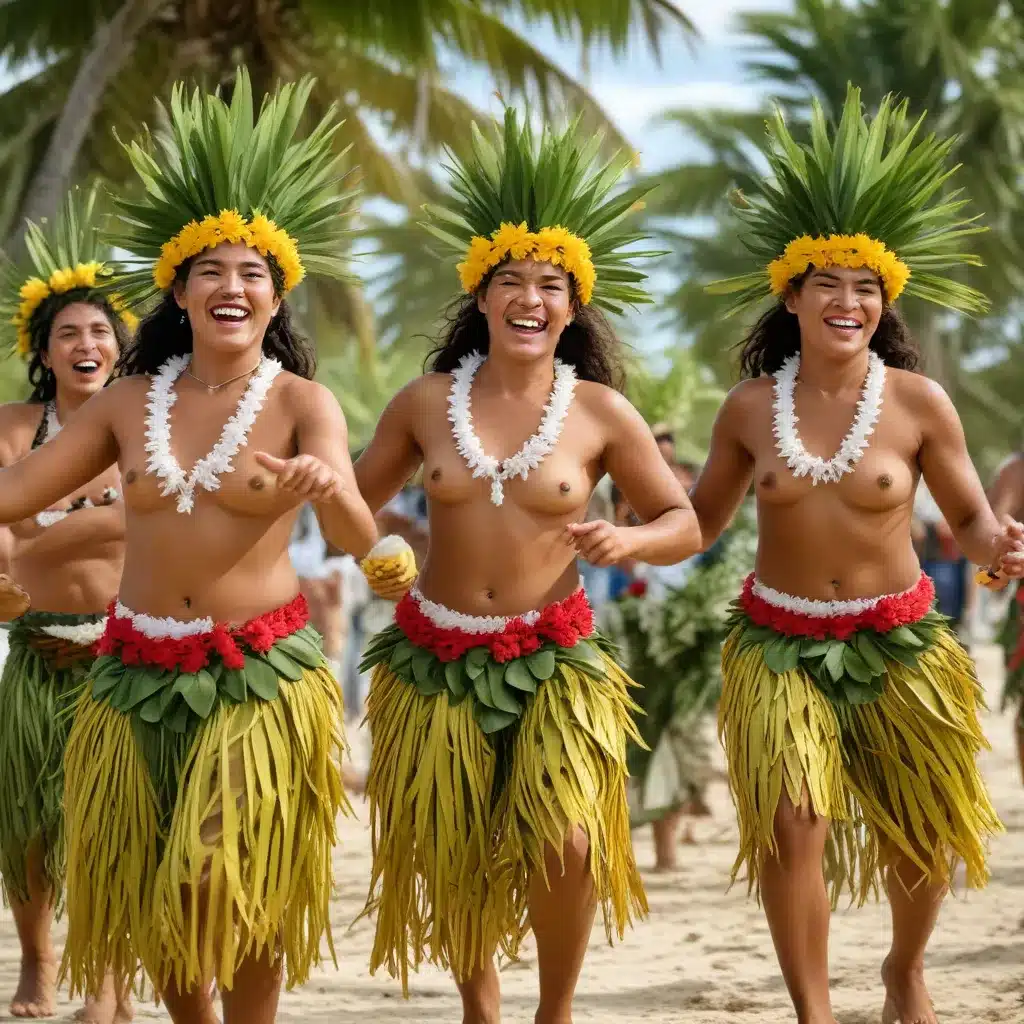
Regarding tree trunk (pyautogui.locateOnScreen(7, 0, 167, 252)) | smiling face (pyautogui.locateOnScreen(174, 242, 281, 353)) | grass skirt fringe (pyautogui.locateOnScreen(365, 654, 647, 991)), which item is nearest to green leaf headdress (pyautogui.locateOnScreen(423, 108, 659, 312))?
smiling face (pyautogui.locateOnScreen(174, 242, 281, 353))

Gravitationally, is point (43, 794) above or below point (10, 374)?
below

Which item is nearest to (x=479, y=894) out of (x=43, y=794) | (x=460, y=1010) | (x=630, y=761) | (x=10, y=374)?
(x=460, y=1010)

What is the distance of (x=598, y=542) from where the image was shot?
363 centimetres

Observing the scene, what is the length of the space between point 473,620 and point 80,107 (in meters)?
9.13

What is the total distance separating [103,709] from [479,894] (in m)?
0.95

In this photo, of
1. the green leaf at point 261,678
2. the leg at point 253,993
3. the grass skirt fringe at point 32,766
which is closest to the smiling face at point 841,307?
the green leaf at point 261,678

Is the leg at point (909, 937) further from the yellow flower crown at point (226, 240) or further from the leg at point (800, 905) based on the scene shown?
the yellow flower crown at point (226, 240)

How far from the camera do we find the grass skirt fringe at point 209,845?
3512 millimetres

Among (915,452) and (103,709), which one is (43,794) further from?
(915,452)

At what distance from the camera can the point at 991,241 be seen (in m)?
24.0

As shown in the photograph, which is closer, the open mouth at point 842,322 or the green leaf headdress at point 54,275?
the open mouth at point 842,322

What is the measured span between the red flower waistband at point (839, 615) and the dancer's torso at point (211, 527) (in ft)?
4.24

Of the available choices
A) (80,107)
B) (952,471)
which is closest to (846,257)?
(952,471)

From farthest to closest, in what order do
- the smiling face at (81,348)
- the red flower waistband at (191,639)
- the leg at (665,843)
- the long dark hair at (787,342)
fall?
the leg at (665,843)
the smiling face at (81,348)
the long dark hair at (787,342)
the red flower waistband at (191,639)
